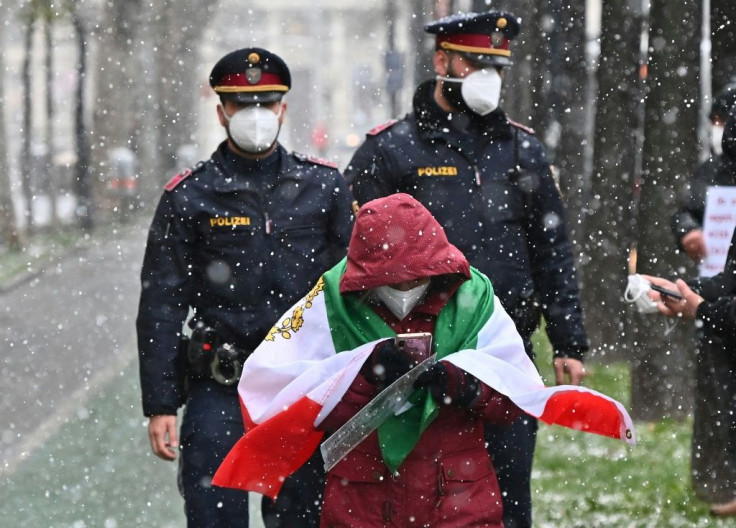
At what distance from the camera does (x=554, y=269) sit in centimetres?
648

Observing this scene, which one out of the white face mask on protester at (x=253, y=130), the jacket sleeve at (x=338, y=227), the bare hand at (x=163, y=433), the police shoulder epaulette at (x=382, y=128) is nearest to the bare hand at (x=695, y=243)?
the police shoulder epaulette at (x=382, y=128)

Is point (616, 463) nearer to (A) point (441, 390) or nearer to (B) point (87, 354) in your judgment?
(A) point (441, 390)

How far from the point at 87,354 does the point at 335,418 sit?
10935mm

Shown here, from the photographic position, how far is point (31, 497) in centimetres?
892

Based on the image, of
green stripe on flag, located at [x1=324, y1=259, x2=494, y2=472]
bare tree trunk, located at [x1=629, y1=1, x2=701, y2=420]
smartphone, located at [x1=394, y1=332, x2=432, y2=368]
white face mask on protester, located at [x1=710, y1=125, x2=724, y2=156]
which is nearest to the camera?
smartphone, located at [x1=394, y1=332, x2=432, y2=368]

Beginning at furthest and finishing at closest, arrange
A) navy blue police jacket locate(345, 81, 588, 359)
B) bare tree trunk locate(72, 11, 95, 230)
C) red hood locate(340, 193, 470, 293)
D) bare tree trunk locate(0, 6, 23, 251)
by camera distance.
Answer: bare tree trunk locate(72, 11, 95, 230) < bare tree trunk locate(0, 6, 23, 251) < navy blue police jacket locate(345, 81, 588, 359) < red hood locate(340, 193, 470, 293)

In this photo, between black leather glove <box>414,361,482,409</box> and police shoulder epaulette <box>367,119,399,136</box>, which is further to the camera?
police shoulder epaulette <box>367,119,399,136</box>

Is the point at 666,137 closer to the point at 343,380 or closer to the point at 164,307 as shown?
the point at 164,307

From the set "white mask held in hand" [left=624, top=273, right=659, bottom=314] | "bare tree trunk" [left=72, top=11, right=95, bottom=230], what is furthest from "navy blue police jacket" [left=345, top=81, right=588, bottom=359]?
"bare tree trunk" [left=72, top=11, right=95, bottom=230]

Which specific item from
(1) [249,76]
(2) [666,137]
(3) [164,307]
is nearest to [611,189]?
(2) [666,137]

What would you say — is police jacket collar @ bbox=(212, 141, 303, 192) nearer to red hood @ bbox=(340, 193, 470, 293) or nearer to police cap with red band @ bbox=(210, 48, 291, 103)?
police cap with red band @ bbox=(210, 48, 291, 103)

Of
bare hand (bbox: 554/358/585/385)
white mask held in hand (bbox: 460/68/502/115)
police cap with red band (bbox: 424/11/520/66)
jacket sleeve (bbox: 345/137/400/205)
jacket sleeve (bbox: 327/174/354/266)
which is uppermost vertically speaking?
police cap with red band (bbox: 424/11/520/66)

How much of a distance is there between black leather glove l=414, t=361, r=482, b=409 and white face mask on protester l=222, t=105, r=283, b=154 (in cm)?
160

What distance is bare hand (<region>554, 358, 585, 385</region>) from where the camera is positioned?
6383 millimetres
